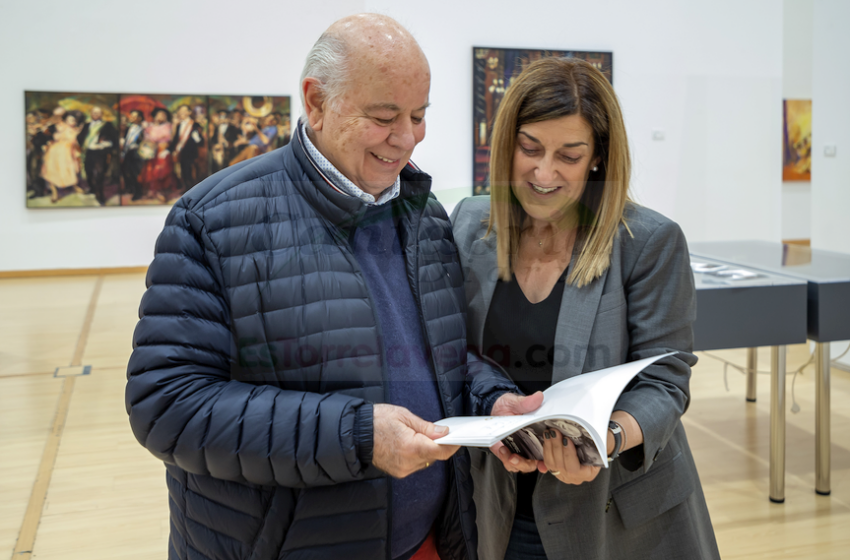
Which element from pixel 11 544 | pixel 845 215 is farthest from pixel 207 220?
pixel 845 215

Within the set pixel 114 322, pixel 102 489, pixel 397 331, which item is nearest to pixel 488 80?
pixel 397 331

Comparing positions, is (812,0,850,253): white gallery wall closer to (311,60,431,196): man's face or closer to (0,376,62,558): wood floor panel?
(311,60,431,196): man's face

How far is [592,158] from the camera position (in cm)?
104

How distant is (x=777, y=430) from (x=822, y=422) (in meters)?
0.18

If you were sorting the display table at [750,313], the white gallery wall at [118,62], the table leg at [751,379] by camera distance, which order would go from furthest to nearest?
the table leg at [751,379] → the display table at [750,313] → the white gallery wall at [118,62]

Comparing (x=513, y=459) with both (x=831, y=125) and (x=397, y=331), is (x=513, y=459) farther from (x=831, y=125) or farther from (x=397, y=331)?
(x=831, y=125)

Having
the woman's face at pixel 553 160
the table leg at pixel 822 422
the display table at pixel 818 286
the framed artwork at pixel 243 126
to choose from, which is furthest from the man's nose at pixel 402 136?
the table leg at pixel 822 422

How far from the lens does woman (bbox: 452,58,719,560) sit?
1.02m

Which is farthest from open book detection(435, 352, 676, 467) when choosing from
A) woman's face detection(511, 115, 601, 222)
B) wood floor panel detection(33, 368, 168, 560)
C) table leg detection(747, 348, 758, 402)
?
table leg detection(747, 348, 758, 402)

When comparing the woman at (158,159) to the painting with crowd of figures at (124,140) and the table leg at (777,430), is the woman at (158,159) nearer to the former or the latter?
the painting with crowd of figures at (124,140)


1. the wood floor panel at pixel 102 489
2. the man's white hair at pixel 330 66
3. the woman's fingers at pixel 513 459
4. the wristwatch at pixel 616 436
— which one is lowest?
the wood floor panel at pixel 102 489

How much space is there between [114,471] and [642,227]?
89.1 inches

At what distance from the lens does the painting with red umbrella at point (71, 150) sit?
1812mm

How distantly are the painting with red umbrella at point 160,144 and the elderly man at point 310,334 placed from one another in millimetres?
1009
